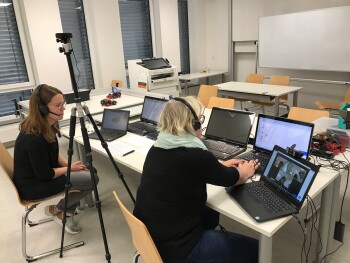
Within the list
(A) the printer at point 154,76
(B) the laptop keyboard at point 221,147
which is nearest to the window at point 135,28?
(A) the printer at point 154,76

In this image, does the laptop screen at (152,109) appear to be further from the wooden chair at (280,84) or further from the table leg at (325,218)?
the wooden chair at (280,84)

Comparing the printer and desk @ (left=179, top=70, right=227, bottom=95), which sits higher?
the printer

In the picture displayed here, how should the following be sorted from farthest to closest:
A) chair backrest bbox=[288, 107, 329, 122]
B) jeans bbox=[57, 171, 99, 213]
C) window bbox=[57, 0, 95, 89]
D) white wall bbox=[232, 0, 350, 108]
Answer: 1. window bbox=[57, 0, 95, 89]
2. white wall bbox=[232, 0, 350, 108]
3. chair backrest bbox=[288, 107, 329, 122]
4. jeans bbox=[57, 171, 99, 213]

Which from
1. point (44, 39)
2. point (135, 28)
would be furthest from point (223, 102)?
point (135, 28)

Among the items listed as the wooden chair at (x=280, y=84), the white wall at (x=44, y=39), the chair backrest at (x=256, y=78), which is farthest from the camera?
the chair backrest at (x=256, y=78)

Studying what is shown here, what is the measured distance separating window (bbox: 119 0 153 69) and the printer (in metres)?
1.38

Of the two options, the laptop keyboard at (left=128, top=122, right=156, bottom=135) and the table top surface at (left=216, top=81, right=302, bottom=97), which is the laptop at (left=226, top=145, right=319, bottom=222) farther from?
the table top surface at (left=216, top=81, right=302, bottom=97)

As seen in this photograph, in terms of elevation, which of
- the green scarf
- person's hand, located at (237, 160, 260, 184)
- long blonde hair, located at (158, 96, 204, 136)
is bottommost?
person's hand, located at (237, 160, 260, 184)

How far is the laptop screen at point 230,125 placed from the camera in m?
2.02

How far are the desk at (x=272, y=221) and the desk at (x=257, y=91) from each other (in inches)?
99.7

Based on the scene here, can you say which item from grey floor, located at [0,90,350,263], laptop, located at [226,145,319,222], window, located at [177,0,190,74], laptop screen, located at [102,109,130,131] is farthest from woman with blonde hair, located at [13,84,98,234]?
window, located at [177,0,190,74]

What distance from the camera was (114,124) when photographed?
2.63 meters

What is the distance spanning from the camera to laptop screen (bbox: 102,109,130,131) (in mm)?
2561

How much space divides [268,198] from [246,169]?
21cm
